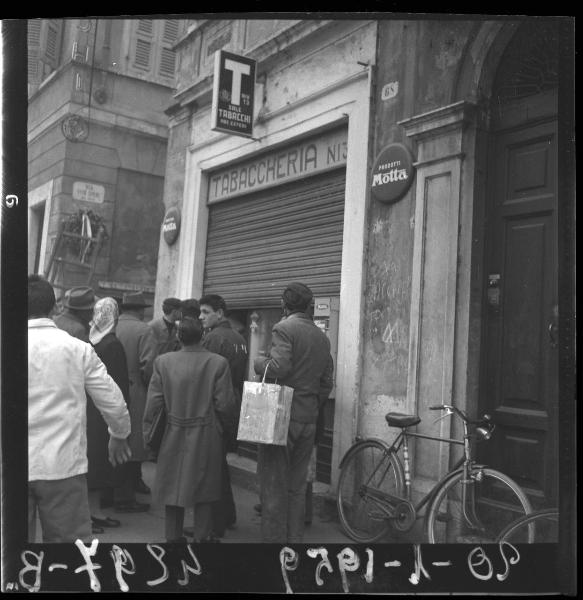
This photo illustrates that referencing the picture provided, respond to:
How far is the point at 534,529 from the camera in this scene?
389 cm

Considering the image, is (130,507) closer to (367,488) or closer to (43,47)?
(367,488)

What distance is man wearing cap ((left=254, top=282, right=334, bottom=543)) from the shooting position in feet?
15.6

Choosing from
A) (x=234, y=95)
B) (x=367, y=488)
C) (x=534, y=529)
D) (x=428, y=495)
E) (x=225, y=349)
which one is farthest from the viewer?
(x=234, y=95)

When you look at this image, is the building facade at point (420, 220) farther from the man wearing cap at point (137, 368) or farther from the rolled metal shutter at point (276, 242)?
the man wearing cap at point (137, 368)

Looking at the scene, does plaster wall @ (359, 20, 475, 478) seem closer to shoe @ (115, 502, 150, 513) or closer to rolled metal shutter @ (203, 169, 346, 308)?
rolled metal shutter @ (203, 169, 346, 308)

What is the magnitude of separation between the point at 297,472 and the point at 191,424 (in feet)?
2.66

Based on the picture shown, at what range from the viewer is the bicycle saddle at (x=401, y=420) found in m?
4.86

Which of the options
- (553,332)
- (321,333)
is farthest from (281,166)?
(553,332)

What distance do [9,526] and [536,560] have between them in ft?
9.09

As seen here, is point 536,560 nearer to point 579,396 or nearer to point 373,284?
point 579,396

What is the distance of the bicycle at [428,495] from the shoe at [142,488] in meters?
1.96

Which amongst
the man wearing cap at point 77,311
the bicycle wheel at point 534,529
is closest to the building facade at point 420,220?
the bicycle wheel at point 534,529

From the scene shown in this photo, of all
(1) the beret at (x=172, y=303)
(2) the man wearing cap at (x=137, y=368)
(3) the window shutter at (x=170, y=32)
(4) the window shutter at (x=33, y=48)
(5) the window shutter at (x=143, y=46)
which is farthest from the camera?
(3) the window shutter at (x=170, y=32)

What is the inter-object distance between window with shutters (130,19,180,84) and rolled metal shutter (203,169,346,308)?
1587 millimetres
